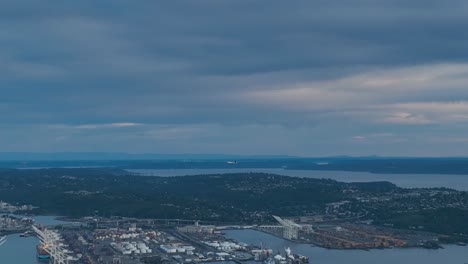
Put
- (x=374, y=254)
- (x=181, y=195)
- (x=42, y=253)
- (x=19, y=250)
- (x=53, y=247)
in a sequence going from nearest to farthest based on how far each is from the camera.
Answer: (x=53, y=247) → (x=42, y=253) → (x=374, y=254) → (x=19, y=250) → (x=181, y=195)

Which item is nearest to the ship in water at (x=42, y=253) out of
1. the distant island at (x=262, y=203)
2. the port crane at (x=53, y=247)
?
the port crane at (x=53, y=247)

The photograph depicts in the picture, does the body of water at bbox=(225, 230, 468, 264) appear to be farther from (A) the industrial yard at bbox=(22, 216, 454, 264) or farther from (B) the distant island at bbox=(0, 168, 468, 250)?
(B) the distant island at bbox=(0, 168, 468, 250)

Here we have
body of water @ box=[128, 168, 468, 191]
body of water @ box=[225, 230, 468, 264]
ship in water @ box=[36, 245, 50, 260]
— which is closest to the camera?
body of water @ box=[225, 230, 468, 264]

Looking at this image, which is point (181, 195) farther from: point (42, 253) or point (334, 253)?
point (42, 253)

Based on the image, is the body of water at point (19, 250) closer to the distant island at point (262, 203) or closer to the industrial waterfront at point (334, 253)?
the industrial waterfront at point (334, 253)

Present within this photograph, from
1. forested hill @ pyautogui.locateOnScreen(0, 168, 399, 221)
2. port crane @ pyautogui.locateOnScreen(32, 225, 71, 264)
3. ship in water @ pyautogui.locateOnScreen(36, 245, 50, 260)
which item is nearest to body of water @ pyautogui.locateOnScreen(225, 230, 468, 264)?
port crane @ pyautogui.locateOnScreen(32, 225, 71, 264)

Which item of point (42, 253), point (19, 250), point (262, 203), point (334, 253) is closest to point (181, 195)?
point (262, 203)
